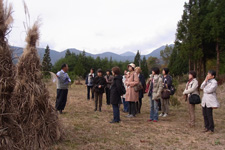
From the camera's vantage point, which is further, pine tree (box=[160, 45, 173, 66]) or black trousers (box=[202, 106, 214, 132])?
pine tree (box=[160, 45, 173, 66])

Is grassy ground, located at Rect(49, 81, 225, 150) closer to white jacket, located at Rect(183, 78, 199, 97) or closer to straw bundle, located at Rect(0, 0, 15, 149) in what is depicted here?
straw bundle, located at Rect(0, 0, 15, 149)

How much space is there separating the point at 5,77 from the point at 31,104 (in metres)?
0.63

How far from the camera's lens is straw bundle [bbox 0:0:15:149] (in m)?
3.15

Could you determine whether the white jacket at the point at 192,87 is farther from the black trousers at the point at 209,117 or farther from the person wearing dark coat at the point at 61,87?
the person wearing dark coat at the point at 61,87

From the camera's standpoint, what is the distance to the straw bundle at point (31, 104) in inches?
132

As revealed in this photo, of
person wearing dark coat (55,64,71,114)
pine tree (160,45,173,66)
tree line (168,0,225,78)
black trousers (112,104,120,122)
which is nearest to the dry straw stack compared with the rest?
black trousers (112,104,120,122)

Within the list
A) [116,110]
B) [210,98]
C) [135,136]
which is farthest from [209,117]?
[116,110]

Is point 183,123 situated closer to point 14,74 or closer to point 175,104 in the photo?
point 175,104

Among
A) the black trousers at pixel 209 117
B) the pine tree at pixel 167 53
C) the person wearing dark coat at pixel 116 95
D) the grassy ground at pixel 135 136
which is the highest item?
the pine tree at pixel 167 53

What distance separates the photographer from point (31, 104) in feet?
11.2

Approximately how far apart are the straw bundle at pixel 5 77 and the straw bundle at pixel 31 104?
4.3 inches

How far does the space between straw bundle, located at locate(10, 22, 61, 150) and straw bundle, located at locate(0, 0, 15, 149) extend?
109 millimetres

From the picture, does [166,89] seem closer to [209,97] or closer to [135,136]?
[209,97]

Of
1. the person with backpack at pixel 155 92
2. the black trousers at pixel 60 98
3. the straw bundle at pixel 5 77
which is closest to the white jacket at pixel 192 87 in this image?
the person with backpack at pixel 155 92
